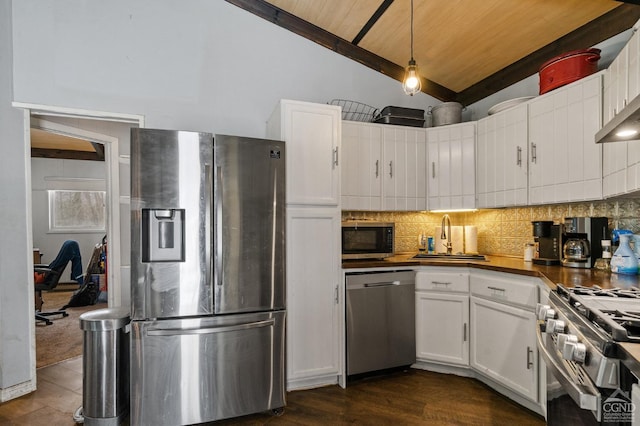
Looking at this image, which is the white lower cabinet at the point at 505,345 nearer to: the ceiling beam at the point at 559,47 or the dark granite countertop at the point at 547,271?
the dark granite countertop at the point at 547,271

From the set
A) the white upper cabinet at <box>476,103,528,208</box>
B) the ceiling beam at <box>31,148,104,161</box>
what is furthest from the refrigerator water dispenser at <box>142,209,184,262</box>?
the ceiling beam at <box>31,148,104,161</box>

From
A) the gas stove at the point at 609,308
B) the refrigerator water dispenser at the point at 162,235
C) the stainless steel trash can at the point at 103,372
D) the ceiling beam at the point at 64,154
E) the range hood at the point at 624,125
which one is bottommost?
the stainless steel trash can at the point at 103,372

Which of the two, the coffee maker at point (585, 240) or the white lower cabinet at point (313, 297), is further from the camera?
the white lower cabinet at point (313, 297)

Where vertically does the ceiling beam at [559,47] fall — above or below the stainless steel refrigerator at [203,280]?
above

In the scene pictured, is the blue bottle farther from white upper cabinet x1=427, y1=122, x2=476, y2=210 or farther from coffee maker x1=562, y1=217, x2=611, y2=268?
white upper cabinet x1=427, y1=122, x2=476, y2=210

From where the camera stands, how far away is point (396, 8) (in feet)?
9.48

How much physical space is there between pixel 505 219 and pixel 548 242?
67 cm

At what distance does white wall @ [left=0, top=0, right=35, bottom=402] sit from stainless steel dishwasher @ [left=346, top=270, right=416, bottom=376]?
8.08ft

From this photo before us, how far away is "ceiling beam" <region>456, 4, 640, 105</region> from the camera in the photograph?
2.37 m

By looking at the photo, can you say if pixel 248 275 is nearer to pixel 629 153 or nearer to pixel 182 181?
pixel 182 181

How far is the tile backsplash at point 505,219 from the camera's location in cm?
238

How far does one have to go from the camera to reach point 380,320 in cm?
288

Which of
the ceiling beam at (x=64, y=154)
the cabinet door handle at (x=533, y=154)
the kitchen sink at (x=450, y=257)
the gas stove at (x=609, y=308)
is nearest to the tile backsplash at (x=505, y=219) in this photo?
the kitchen sink at (x=450, y=257)

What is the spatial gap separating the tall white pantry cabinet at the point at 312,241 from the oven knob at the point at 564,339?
1.69m
